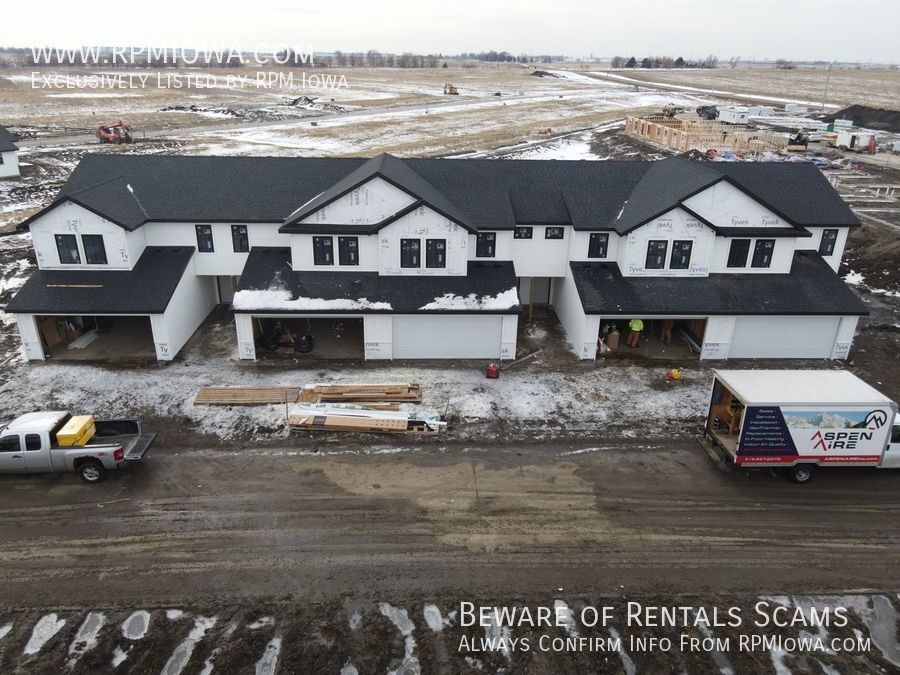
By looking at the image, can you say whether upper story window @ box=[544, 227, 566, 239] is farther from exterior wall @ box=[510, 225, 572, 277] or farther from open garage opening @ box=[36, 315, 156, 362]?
open garage opening @ box=[36, 315, 156, 362]

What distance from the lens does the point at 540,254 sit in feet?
104

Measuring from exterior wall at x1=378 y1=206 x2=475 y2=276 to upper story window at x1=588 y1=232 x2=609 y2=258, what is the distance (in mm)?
6420

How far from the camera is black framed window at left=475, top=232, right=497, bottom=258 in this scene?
30578 mm

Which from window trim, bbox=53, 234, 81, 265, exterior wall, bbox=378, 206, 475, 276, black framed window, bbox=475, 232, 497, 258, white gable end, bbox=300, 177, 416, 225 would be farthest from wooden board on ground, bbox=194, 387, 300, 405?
black framed window, bbox=475, 232, 497, 258

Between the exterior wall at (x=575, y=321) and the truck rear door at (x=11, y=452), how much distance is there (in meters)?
22.2

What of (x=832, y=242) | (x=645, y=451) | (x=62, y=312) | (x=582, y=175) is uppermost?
(x=582, y=175)

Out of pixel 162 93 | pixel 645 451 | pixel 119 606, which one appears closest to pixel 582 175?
pixel 645 451

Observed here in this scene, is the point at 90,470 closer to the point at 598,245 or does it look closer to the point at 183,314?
the point at 183,314

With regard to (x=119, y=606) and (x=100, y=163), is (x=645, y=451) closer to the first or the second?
(x=119, y=606)

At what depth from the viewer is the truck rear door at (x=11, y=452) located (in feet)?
65.3

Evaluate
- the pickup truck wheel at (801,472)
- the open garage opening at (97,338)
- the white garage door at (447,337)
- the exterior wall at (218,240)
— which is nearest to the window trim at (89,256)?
the exterior wall at (218,240)

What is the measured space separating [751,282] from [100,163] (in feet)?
112

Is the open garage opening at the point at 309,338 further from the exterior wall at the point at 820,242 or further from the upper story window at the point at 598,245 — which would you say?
the exterior wall at the point at 820,242

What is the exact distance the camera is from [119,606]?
1552cm
